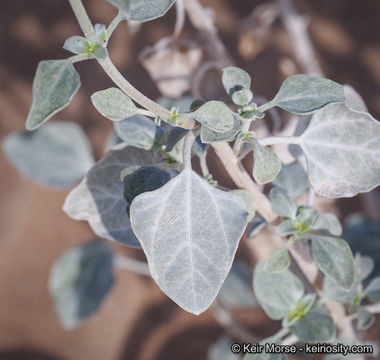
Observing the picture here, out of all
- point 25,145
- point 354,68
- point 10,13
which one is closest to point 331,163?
point 25,145

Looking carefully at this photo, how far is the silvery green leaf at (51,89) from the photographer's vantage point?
1.37ft

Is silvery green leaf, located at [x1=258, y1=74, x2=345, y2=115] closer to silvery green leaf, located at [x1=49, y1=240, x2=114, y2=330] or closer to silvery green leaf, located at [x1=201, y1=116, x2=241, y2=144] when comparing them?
silvery green leaf, located at [x1=201, y1=116, x2=241, y2=144]

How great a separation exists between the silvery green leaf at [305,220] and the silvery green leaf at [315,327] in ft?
0.50

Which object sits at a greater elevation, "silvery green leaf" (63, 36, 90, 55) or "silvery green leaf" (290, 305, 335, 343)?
"silvery green leaf" (63, 36, 90, 55)

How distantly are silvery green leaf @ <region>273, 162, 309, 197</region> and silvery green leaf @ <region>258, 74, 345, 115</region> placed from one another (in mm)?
201

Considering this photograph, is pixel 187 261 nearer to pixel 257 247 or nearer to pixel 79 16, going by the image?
pixel 79 16

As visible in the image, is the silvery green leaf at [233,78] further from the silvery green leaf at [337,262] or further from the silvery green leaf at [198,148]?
the silvery green leaf at [337,262]

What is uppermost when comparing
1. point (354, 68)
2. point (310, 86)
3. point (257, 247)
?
point (310, 86)

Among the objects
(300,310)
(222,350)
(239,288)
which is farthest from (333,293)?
(222,350)

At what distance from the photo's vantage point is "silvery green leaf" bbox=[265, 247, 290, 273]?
Result: 60 cm

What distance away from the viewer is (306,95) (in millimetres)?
503

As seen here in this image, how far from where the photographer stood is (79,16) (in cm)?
43

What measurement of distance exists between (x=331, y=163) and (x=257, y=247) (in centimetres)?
41

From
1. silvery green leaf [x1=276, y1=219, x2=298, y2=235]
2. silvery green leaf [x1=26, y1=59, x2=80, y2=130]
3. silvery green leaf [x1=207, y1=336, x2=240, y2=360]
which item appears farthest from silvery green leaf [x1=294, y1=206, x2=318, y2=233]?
silvery green leaf [x1=207, y1=336, x2=240, y2=360]
